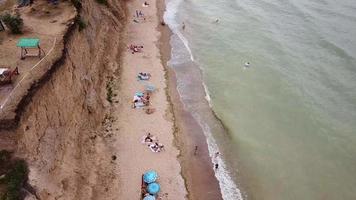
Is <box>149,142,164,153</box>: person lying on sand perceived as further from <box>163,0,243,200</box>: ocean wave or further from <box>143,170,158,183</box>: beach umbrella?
<box>163,0,243,200</box>: ocean wave

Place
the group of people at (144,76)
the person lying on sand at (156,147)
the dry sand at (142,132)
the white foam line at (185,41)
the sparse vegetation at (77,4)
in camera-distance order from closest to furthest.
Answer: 1. the dry sand at (142,132)
2. the person lying on sand at (156,147)
3. the sparse vegetation at (77,4)
4. the group of people at (144,76)
5. the white foam line at (185,41)

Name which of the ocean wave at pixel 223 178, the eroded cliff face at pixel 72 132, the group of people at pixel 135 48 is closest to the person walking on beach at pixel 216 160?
the ocean wave at pixel 223 178

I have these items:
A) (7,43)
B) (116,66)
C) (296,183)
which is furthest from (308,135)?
(7,43)

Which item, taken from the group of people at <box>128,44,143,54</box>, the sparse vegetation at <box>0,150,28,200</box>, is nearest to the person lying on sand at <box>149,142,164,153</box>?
the sparse vegetation at <box>0,150,28,200</box>

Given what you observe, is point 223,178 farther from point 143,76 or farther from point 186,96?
point 143,76

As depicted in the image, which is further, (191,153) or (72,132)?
(191,153)

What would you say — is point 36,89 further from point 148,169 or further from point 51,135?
point 148,169

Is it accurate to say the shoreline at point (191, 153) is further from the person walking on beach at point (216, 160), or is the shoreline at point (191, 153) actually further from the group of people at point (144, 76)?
the group of people at point (144, 76)

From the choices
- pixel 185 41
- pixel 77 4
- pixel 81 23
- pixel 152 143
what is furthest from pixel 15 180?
pixel 185 41
